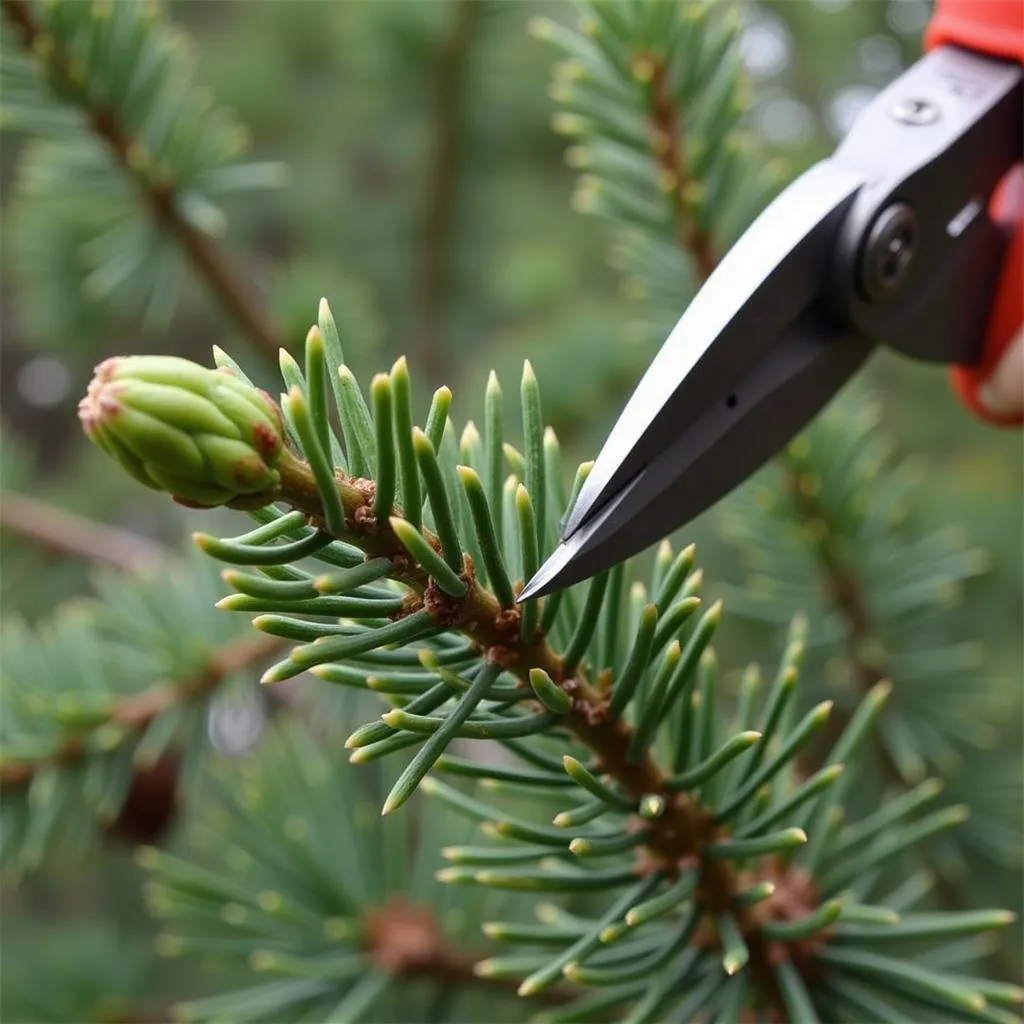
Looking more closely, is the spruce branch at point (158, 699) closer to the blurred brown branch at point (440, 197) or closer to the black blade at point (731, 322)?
the black blade at point (731, 322)

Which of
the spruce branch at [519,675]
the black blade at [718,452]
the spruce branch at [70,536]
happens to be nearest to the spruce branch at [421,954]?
the spruce branch at [519,675]

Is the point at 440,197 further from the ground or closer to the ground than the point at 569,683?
closer to the ground

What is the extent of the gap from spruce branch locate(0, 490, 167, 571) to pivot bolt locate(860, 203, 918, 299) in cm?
55

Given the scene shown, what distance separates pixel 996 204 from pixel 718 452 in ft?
0.84

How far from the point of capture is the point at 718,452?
33 cm

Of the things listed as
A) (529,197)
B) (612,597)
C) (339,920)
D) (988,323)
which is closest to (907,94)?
(988,323)

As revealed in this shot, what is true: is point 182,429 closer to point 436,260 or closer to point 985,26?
point 985,26

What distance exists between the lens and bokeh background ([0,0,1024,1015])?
0.87 meters

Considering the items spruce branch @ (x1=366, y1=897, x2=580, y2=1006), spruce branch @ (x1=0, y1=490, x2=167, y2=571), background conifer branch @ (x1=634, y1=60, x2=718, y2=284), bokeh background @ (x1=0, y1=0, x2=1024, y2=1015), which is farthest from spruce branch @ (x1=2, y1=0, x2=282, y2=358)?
spruce branch @ (x1=366, y1=897, x2=580, y2=1006)

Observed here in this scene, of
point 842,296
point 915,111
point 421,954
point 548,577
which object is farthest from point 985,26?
point 421,954

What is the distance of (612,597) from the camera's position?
12.3 inches

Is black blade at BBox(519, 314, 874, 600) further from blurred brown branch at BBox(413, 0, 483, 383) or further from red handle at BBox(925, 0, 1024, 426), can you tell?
blurred brown branch at BBox(413, 0, 483, 383)

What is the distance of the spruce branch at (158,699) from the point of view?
54 centimetres

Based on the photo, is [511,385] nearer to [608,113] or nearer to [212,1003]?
[608,113]
